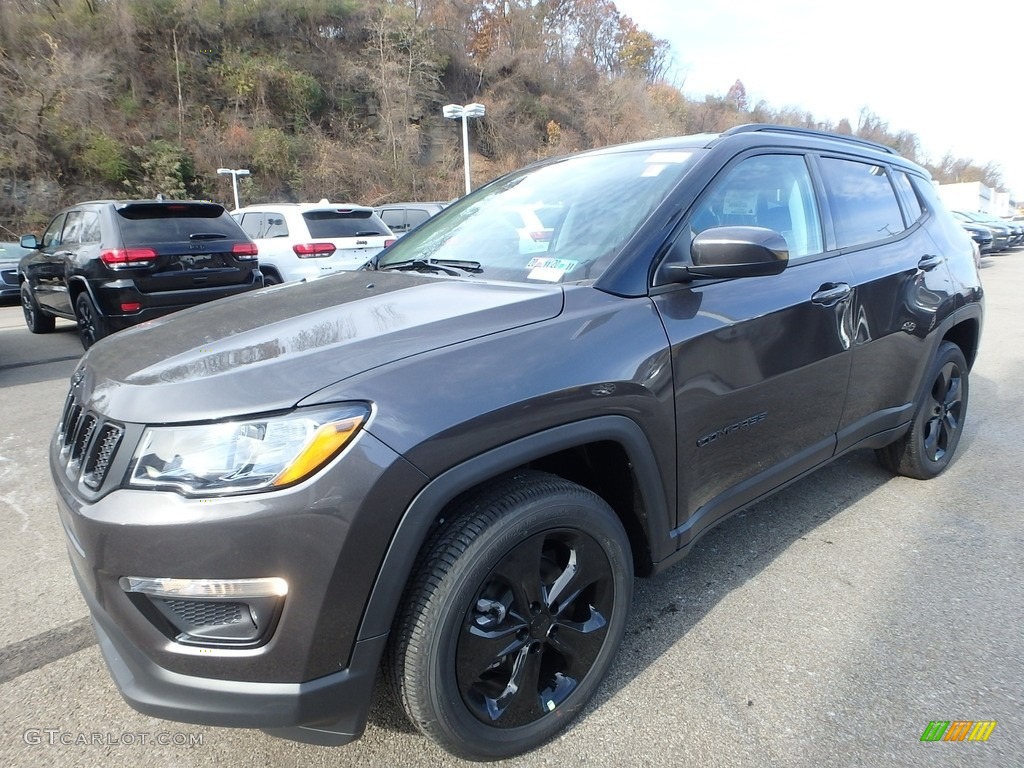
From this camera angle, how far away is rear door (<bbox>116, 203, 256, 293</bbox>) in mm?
6434

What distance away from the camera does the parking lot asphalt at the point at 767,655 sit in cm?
185

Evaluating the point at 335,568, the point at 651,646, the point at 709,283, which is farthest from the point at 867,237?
the point at 335,568

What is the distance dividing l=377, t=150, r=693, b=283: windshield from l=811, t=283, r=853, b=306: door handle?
746 millimetres

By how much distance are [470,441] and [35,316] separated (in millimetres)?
9838

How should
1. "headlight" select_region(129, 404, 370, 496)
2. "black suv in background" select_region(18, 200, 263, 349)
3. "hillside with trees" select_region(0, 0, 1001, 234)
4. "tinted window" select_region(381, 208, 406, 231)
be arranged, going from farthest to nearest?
"hillside with trees" select_region(0, 0, 1001, 234)
"tinted window" select_region(381, 208, 406, 231)
"black suv in background" select_region(18, 200, 263, 349)
"headlight" select_region(129, 404, 370, 496)

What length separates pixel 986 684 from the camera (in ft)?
6.77

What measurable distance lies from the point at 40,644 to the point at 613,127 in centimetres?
4277

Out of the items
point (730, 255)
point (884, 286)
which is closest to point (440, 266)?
point (730, 255)

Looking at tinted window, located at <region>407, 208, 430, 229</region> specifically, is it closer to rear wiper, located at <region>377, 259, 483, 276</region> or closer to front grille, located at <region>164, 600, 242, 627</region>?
rear wiper, located at <region>377, 259, 483, 276</region>

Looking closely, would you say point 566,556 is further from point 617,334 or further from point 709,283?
point 709,283

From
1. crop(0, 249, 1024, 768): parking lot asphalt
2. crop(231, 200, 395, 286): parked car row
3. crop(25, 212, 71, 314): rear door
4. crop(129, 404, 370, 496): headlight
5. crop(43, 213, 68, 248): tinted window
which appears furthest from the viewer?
crop(231, 200, 395, 286): parked car row

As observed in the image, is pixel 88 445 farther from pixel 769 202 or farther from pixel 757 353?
pixel 769 202

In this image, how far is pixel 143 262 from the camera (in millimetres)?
6387

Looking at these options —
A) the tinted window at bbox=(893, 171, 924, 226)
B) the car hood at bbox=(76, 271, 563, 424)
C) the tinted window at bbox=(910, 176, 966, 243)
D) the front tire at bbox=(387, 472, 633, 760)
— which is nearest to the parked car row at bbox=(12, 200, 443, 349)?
the car hood at bbox=(76, 271, 563, 424)
